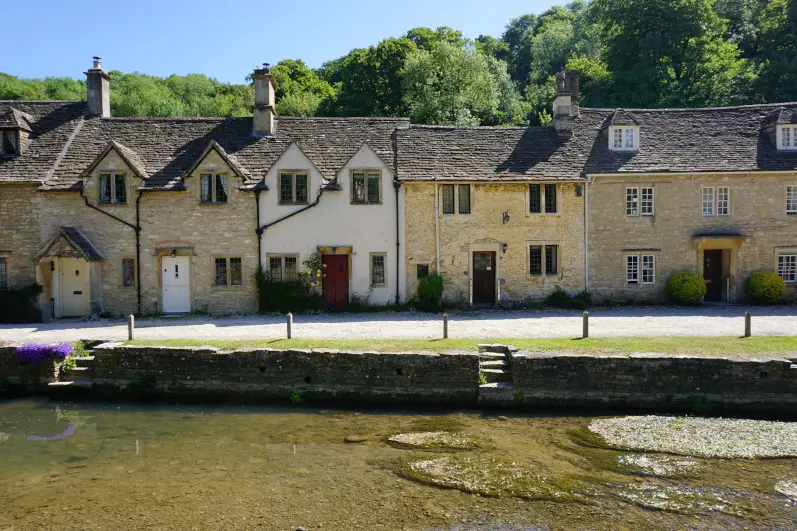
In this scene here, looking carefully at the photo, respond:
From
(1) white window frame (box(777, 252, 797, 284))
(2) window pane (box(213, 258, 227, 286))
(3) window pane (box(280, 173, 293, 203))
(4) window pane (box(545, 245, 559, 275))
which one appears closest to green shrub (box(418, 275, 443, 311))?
(4) window pane (box(545, 245, 559, 275))

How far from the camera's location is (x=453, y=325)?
2120 centimetres

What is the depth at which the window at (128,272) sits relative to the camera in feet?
82.2

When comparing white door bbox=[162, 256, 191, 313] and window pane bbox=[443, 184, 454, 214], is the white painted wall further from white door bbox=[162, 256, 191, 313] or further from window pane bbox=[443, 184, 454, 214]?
white door bbox=[162, 256, 191, 313]

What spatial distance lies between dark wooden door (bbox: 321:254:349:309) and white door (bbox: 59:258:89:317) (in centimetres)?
1046

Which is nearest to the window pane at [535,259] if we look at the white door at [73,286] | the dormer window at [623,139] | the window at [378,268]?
the dormer window at [623,139]

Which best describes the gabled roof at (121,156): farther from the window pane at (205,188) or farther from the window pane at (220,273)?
the window pane at (220,273)

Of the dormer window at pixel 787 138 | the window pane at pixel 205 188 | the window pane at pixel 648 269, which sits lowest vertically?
the window pane at pixel 648 269

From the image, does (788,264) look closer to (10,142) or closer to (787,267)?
(787,267)

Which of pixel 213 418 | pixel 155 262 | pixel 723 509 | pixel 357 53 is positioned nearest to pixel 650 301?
pixel 723 509

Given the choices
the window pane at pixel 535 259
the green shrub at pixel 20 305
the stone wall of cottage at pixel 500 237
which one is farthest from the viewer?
the window pane at pixel 535 259

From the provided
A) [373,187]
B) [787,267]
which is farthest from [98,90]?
[787,267]

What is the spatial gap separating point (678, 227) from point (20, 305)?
95.7 ft

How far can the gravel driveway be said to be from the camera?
19.2m

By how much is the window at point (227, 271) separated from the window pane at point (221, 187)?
105 inches
